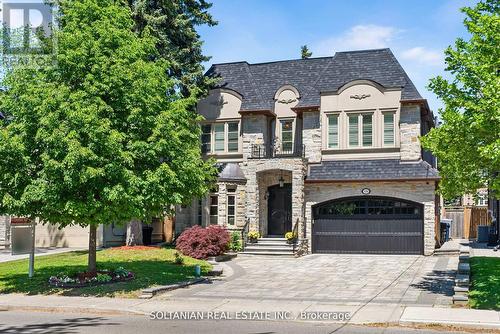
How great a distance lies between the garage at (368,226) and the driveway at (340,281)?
1.35 meters

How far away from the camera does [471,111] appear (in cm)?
1288

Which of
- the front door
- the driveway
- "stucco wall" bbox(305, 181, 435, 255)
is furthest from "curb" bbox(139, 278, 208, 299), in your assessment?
the front door

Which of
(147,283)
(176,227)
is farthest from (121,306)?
(176,227)

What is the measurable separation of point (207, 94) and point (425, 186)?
39.7 feet

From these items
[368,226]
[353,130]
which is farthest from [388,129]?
[368,226]

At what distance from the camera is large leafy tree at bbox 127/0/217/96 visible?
26.2 meters

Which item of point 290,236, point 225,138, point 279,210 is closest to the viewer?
point 290,236

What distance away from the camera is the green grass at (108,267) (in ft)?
51.7

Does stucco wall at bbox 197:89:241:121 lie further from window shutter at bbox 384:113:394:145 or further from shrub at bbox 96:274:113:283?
shrub at bbox 96:274:113:283

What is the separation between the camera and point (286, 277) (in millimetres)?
19000

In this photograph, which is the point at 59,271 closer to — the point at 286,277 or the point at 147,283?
the point at 147,283

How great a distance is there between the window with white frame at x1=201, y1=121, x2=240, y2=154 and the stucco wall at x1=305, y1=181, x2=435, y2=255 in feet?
16.0

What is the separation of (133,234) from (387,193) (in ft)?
40.3

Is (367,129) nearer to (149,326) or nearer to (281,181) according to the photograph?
(281,181)
